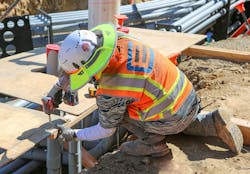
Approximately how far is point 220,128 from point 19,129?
162 centimetres

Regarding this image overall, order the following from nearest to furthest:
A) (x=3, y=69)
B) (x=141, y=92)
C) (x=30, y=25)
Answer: (x=141, y=92)
(x=3, y=69)
(x=30, y=25)

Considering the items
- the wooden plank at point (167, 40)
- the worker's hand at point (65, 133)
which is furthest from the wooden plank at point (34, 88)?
the wooden plank at point (167, 40)

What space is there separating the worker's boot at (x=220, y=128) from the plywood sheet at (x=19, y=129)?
3.91 ft

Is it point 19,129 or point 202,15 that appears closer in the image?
point 19,129

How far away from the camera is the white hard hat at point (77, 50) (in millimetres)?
2305

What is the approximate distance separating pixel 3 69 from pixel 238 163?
7.89 ft

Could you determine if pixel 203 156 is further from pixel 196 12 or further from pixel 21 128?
pixel 196 12

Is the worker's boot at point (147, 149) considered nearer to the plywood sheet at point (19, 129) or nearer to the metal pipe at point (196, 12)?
the plywood sheet at point (19, 129)

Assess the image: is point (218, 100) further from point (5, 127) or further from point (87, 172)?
point (5, 127)

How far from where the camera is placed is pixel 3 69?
388 centimetres

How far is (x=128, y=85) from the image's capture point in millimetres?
2510

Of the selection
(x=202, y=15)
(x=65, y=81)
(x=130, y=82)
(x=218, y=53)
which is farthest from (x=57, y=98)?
(x=202, y=15)

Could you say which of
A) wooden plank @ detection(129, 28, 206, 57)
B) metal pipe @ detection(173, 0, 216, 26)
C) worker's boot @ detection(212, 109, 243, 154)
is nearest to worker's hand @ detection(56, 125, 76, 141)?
worker's boot @ detection(212, 109, 243, 154)

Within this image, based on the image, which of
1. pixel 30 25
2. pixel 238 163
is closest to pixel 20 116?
pixel 238 163
